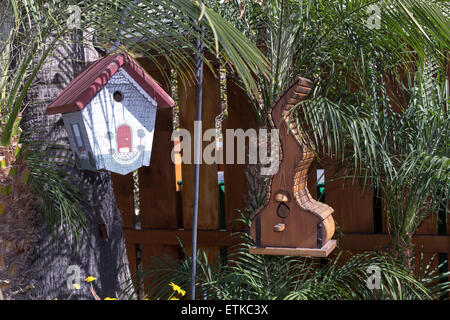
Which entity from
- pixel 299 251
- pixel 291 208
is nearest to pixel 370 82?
pixel 291 208

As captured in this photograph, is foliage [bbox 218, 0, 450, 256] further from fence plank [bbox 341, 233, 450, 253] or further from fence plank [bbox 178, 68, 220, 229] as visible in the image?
fence plank [bbox 178, 68, 220, 229]

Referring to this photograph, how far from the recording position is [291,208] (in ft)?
7.13

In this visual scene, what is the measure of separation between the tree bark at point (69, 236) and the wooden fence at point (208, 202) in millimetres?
395

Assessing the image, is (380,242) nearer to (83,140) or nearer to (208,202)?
(208,202)

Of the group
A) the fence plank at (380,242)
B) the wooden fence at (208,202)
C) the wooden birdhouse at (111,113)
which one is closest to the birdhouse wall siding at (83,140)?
the wooden birdhouse at (111,113)

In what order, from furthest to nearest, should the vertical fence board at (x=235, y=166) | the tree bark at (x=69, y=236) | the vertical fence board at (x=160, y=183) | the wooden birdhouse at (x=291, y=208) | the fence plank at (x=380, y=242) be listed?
the vertical fence board at (x=160, y=183), the vertical fence board at (x=235, y=166), the fence plank at (x=380, y=242), the tree bark at (x=69, y=236), the wooden birdhouse at (x=291, y=208)

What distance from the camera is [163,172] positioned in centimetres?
320

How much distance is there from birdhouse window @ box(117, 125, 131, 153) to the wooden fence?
0.93 m

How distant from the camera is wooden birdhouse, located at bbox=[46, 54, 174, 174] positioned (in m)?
2.00

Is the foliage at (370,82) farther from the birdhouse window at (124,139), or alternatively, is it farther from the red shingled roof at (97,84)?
the birdhouse window at (124,139)

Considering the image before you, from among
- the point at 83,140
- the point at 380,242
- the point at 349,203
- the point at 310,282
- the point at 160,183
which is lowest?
the point at 310,282

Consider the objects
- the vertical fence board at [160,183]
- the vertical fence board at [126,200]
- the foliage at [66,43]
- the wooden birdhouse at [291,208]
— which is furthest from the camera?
the vertical fence board at [126,200]

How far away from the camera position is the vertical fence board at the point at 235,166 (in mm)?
2949

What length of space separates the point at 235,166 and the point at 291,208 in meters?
0.89
